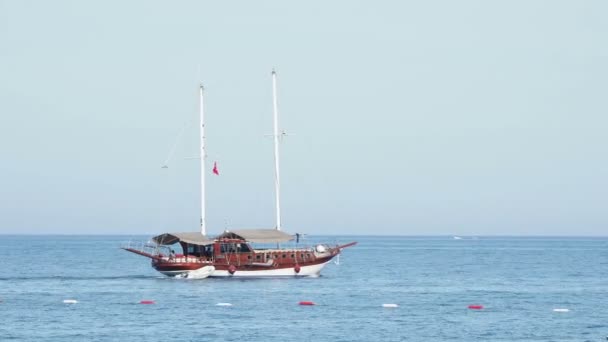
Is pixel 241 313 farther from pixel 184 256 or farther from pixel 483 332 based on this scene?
pixel 184 256

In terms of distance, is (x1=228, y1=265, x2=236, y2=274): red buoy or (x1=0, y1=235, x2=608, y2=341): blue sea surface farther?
(x1=228, y1=265, x2=236, y2=274): red buoy

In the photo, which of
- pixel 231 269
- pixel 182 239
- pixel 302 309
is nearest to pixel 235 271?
pixel 231 269

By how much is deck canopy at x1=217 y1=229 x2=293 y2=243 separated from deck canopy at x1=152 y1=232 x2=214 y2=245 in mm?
1918

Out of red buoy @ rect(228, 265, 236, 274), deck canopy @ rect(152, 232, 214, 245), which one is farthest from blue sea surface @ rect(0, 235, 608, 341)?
deck canopy @ rect(152, 232, 214, 245)

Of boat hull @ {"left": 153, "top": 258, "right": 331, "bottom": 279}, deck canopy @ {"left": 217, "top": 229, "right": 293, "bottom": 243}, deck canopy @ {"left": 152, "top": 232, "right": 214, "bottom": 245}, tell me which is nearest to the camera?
boat hull @ {"left": 153, "top": 258, "right": 331, "bottom": 279}

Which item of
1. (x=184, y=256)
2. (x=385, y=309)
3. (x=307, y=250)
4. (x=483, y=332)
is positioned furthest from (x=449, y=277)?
(x=483, y=332)

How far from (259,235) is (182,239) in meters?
8.97

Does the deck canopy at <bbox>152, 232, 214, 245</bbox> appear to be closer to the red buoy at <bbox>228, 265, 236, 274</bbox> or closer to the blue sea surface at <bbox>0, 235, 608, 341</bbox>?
the red buoy at <bbox>228, 265, 236, 274</bbox>

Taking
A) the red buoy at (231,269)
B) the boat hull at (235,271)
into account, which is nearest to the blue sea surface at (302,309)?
the boat hull at (235,271)

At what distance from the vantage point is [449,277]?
150125 mm

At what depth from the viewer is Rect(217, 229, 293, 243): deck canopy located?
130 m

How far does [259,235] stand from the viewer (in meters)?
132

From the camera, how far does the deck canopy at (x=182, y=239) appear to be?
128 m

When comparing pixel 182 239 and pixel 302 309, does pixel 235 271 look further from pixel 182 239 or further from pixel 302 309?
pixel 302 309
